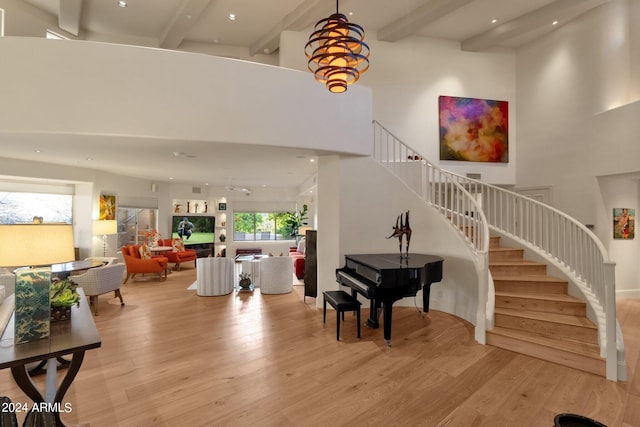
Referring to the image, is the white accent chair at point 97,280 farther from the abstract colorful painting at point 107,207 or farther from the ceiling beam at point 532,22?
the ceiling beam at point 532,22

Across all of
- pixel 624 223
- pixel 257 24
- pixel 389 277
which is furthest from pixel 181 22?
pixel 624 223

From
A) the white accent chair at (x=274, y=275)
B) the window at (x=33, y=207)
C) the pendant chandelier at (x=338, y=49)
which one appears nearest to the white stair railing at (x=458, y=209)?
the pendant chandelier at (x=338, y=49)

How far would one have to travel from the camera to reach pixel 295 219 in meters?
12.5

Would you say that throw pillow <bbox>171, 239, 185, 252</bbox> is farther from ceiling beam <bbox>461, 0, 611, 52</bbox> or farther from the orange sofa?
ceiling beam <bbox>461, 0, 611, 52</bbox>

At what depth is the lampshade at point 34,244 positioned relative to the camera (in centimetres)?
183

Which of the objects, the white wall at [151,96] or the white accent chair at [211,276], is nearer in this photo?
the white wall at [151,96]

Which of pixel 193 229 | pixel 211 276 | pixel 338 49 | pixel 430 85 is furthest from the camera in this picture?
pixel 193 229

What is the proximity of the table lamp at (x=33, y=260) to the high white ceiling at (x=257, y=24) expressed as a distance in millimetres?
3348

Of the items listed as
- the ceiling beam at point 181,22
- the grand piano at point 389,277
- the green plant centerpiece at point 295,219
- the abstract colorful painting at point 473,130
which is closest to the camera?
the grand piano at point 389,277

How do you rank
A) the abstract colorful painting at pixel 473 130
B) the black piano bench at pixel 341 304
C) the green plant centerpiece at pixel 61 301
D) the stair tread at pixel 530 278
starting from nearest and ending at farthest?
the green plant centerpiece at pixel 61 301 < the black piano bench at pixel 341 304 < the stair tread at pixel 530 278 < the abstract colorful painting at pixel 473 130

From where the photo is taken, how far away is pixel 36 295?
214 cm

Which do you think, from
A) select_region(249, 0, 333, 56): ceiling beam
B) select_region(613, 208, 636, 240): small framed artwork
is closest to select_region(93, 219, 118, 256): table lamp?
select_region(249, 0, 333, 56): ceiling beam

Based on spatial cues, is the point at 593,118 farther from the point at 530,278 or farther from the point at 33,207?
the point at 33,207

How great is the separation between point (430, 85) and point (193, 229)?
348 inches
